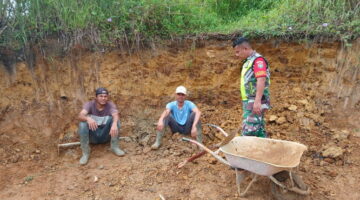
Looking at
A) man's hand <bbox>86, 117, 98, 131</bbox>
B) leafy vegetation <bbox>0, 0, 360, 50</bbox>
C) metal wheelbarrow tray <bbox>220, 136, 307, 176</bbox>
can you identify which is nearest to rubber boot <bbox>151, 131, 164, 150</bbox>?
man's hand <bbox>86, 117, 98, 131</bbox>

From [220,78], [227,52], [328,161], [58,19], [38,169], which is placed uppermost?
[58,19]

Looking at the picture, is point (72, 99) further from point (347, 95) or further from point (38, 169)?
point (347, 95)

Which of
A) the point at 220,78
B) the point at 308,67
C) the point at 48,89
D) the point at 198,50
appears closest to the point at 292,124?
the point at 308,67

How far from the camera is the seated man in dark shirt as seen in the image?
410cm

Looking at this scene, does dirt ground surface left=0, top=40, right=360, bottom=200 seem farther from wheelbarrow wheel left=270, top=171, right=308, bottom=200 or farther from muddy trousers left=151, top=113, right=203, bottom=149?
wheelbarrow wheel left=270, top=171, right=308, bottom=200

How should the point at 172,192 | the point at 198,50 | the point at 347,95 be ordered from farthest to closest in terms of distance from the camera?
the point at 198,50 → the point at 347,95 → the point at 172,192

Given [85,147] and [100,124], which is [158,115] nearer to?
[100,124]

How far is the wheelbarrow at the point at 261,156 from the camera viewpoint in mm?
2660

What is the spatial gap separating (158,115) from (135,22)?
1740 millimetres

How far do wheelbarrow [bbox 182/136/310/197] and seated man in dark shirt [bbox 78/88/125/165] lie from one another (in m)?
1.64

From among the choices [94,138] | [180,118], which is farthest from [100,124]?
[180,118]

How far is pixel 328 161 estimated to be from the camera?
12.3 ft

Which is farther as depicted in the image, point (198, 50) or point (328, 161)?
point (198, 50)

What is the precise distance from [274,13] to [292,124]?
7.20 feet
